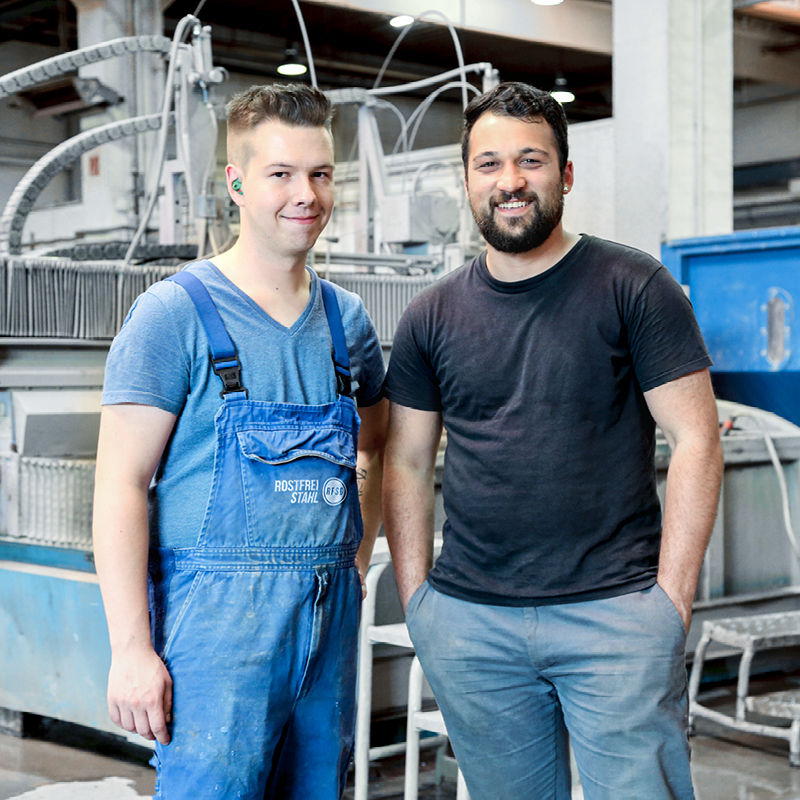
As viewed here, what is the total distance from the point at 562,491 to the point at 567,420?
10cm

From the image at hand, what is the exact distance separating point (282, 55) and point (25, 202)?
22.6 feet

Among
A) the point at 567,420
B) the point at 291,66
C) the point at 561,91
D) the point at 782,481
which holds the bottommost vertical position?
the point at 782,481

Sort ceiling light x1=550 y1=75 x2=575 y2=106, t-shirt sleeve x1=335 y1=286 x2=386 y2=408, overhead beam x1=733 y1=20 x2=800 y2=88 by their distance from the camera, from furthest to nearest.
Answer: ceiling light x1=550 y1=75 x2=575 y2=106 < overhead beam x1=733 y1=20 x2=800 y2=88 < t-shirt sleeve x1=335 y1=286 x2=386 y2=408

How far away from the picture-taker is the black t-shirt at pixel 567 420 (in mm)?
1435

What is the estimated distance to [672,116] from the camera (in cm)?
488

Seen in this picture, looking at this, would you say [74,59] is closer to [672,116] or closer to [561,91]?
[672,116]

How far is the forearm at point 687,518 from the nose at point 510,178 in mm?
415

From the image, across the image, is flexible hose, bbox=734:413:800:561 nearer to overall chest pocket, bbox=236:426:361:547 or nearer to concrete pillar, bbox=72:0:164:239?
overall chest pocket, bbox=236:426:361:547

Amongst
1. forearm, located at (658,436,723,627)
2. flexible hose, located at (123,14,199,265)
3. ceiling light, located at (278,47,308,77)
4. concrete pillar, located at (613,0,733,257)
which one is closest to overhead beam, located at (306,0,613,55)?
ceiling light, located at (278,47,308,77)

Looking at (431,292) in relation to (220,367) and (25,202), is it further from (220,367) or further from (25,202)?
(25,202)

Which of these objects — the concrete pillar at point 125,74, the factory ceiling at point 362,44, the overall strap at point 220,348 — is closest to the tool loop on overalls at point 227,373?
the overall strap at point 220,348

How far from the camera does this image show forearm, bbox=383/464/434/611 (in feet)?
5.33

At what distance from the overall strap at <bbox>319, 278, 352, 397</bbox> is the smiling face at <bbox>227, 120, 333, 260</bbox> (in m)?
0.11

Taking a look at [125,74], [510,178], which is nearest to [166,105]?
[510,178]
